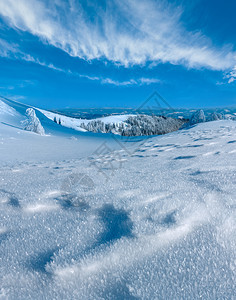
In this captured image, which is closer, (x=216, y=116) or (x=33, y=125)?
(x=33, y=125)

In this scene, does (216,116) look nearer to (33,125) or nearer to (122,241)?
(33,125)

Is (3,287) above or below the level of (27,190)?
below

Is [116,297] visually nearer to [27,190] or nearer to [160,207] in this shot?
[160,207]

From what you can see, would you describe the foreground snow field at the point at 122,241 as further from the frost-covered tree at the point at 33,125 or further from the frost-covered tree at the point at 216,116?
the frost-covered tree at the point at 216,116

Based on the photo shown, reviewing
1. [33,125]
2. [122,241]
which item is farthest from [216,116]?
[122,241]

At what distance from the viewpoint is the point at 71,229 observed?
1.05 m

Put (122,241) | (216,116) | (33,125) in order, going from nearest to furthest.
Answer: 1. (122,241)
2. (33,125)
3. (216,116)

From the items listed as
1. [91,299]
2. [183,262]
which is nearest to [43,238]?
[91,299]

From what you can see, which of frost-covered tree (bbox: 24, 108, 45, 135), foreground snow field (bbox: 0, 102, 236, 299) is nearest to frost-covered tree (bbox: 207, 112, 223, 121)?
frost-covered tree (bbox: 24, 108, 45, 135)

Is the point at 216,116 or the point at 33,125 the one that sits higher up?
the point at 216,116

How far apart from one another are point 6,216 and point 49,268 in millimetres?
722

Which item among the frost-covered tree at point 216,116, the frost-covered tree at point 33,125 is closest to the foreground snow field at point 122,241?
the frost-covered tree at point 33,125

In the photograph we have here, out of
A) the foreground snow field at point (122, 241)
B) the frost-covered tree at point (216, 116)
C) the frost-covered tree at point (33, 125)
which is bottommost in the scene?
the foreground snow field at point (122, 241)

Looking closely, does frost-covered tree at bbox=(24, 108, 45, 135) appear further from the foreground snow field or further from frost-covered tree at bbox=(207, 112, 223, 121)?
frost-covered tree at bbox=(207, 112, 223, 121)
